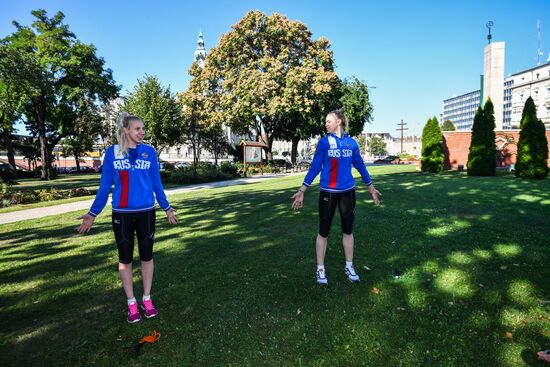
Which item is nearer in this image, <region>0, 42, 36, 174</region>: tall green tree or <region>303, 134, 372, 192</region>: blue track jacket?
<region>303, 134, 372, 192</region>: blue track jacket

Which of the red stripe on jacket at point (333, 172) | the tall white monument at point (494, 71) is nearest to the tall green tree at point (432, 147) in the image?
the tall white monument at point (494, 71)

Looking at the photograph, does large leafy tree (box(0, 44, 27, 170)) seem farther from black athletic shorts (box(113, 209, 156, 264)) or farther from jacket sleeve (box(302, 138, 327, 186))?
jacket sleeve (box(302, 138, 327, 186))

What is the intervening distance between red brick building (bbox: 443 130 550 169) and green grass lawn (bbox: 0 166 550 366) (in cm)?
2123

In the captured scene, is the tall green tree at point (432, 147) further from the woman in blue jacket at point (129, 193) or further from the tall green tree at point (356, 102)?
the woman in blue jacket at point (129, 193)

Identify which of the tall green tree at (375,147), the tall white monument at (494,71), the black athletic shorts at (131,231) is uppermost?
the tall white monument at (494,71)

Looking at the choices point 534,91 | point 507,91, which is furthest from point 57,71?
point 507,91

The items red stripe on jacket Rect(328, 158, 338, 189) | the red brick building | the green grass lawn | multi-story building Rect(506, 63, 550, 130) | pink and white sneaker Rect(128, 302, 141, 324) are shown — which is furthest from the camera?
multi-story building Rect(506, 63, 550, 130)

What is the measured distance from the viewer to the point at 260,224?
7723 mm

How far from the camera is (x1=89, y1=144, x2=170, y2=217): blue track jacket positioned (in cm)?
320

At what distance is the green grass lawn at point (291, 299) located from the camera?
2.81m

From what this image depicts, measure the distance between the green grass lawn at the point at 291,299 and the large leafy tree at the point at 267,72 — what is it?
2459 cm

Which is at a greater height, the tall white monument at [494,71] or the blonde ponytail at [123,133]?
the tall white monument at [494,71]

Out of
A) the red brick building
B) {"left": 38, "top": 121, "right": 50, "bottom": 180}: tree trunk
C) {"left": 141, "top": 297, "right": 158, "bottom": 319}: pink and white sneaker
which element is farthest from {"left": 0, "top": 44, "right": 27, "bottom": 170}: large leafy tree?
the red brick building

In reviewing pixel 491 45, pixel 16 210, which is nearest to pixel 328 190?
pixel 16 210
